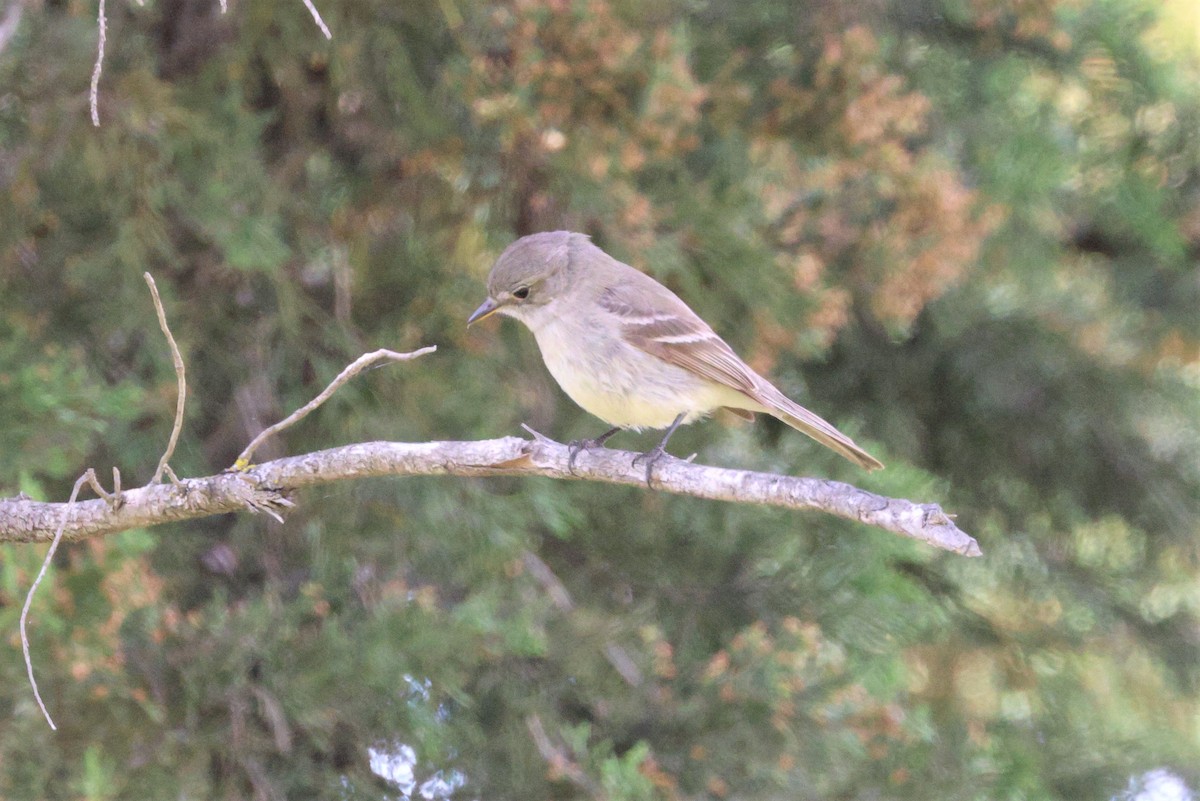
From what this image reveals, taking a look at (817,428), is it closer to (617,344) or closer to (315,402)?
(617,344)

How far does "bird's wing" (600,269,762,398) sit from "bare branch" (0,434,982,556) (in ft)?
4.33

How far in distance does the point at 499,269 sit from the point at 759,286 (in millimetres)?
1015

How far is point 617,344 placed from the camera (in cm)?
414

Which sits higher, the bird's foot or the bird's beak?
the bird's foot

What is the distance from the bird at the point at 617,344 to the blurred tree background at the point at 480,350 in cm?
29

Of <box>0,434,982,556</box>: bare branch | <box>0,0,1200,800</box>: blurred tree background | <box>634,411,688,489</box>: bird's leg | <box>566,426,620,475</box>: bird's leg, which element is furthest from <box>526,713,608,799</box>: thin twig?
<box>0,434,982,556</box>: bare branch

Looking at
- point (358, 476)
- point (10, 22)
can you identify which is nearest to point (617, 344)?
point (358, 476)

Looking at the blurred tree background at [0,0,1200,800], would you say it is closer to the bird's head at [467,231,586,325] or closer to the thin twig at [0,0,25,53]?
the thin twig at [0,0,25,53]

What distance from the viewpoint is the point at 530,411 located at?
493 cm

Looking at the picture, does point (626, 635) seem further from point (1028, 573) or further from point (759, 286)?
point (1028, 573)

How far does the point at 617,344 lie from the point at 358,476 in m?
1.59

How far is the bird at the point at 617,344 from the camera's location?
4.03 m

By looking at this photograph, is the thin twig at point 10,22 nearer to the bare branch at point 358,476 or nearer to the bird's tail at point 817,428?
the bare branch at point 358,476

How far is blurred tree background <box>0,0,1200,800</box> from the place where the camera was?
4000 millimetres
